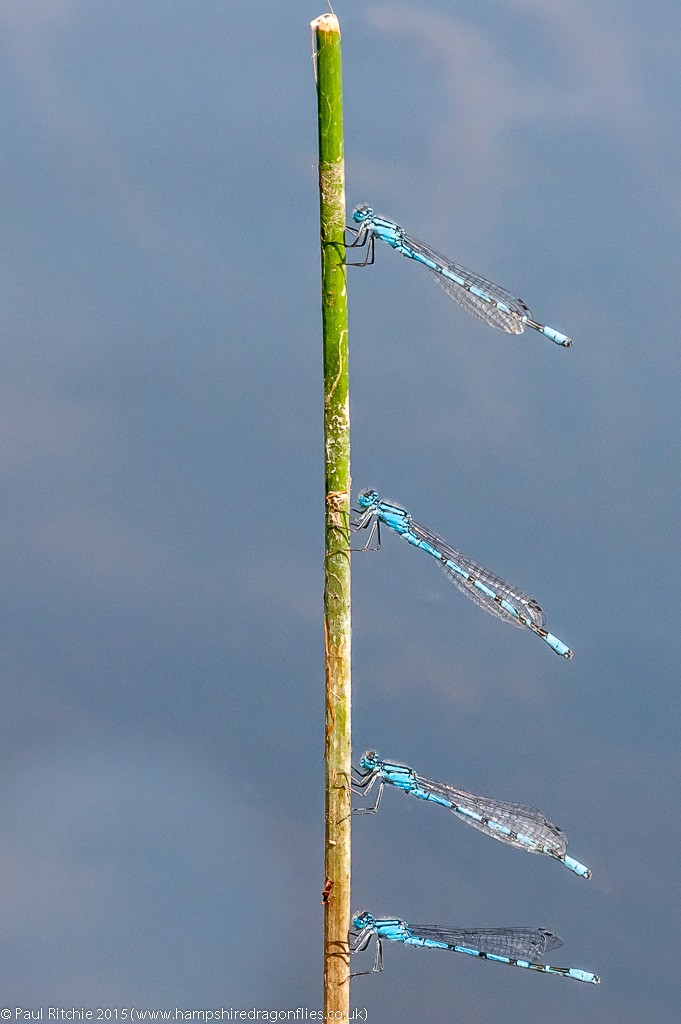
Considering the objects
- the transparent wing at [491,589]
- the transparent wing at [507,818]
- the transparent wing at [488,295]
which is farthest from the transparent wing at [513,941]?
the transparent wing at [488,295]

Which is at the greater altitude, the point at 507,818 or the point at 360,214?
the point at 360,214

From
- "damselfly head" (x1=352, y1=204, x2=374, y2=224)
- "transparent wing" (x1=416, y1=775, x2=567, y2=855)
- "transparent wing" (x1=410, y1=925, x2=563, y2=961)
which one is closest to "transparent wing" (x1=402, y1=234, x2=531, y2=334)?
"damselfly head" (x1=352, y1=204, x2=374, y2=224)

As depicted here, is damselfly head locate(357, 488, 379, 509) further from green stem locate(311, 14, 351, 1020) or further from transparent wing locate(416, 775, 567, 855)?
transparent wing locate(416, 775, 567, 855)

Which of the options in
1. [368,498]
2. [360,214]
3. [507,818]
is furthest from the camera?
[507,818]

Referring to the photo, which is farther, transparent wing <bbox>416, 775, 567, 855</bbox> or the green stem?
transparent wing <bbox>416, 775, 567, 855</bbox>

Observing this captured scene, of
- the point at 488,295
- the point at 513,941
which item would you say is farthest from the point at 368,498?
the point at 513,941

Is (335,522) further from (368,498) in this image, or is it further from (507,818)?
(507,818)

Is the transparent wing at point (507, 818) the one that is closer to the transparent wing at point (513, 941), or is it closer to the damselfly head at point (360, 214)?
the transparent wing at point (513, 941)
